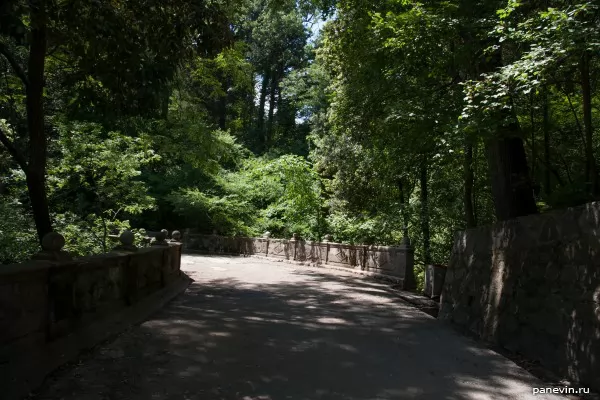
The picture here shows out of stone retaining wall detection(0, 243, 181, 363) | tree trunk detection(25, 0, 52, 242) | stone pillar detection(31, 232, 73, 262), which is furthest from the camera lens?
tree trunk detection(25, 0, 52, 242)

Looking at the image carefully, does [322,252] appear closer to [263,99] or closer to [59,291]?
[59,291]

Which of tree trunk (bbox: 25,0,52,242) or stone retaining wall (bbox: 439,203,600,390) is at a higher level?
tree trunk (bbox: 25,0,52,242)

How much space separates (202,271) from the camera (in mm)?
18500

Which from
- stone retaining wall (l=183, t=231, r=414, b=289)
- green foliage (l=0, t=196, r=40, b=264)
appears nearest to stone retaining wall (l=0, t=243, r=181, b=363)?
green foliage (l=0, t=196, r=40, b=264)

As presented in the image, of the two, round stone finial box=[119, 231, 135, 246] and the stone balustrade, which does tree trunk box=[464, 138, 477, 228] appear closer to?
round stone finial box=[119, 231, 135, 246]

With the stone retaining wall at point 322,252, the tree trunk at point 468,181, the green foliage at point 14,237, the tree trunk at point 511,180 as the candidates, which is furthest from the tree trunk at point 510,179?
the green foliage at point 14,237

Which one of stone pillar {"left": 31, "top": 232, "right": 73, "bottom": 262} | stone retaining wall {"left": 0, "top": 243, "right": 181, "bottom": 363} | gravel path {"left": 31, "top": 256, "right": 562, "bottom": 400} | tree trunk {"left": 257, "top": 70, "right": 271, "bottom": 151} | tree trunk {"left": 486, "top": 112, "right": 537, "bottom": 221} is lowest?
gravel path {"left": 31, "top": 256, "right": 562, "bottom": 400}

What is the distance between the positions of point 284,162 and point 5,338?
26.0 m

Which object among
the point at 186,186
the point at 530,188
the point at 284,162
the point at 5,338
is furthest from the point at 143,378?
the point at 186,186

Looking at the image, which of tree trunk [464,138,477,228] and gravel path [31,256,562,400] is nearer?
gravel path [31,256,562,400]

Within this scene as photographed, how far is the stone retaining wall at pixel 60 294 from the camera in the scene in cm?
462

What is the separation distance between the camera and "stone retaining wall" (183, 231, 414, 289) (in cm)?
1570

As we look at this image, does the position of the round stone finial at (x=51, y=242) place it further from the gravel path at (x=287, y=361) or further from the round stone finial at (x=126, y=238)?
the round stone finial at (x=126, y=238)

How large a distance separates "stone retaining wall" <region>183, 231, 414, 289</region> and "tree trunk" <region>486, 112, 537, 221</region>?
526 cm
